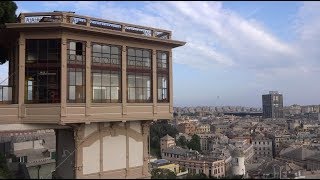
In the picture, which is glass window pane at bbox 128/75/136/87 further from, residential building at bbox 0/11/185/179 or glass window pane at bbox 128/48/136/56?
glass window pane at bbox 128/48/136/56

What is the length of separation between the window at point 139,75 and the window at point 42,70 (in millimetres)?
3789

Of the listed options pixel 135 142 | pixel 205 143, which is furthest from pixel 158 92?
pixel 205 143

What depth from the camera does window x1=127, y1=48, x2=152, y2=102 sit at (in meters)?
19.8

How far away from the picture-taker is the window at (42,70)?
17.4 metres

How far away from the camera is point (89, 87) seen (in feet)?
59.6

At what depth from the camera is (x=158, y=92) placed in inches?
825

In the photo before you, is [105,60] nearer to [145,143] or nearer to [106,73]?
[106,73]

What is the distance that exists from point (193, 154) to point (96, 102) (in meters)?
73.7

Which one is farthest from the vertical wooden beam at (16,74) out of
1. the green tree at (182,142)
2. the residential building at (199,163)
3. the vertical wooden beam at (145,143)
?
the green tree at (182,142)

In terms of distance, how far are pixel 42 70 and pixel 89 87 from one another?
2189mm

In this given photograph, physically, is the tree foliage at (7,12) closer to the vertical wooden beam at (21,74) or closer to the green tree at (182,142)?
the vertical wooden beam at (21,74)

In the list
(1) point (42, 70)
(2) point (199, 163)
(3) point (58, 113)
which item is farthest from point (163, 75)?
(2) point (199, 163)

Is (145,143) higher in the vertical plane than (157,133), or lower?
higher

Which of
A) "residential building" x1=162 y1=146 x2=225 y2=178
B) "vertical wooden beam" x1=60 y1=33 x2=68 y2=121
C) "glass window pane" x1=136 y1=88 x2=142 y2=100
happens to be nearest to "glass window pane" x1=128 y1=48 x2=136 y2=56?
"glass window pane" x1=136 y1=88 x2=142 y2=100
